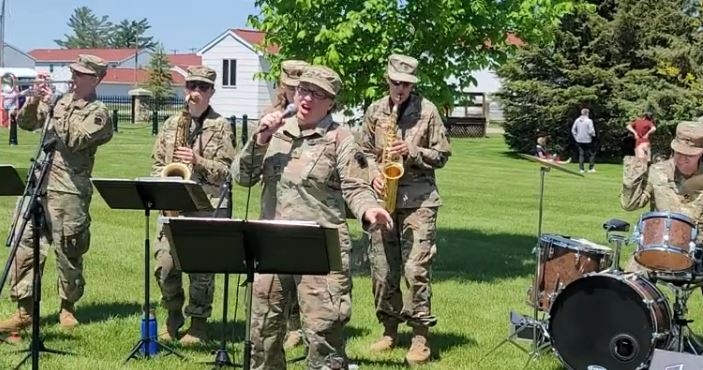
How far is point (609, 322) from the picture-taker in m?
7.21

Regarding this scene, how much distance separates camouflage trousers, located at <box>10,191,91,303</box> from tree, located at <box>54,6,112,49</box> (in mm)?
159024

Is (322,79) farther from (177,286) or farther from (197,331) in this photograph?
(197,331)

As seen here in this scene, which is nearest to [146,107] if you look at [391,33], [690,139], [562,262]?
[391,33]

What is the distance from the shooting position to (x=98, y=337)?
820 centimetres

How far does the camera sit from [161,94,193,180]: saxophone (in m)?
7.45

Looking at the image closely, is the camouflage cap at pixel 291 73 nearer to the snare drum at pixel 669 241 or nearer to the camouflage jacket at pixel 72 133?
the camouflage jacket at pixel 72 133

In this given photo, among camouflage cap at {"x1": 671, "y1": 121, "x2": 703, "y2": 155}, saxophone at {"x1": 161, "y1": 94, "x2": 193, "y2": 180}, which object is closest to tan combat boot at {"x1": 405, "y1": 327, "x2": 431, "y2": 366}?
saxophone at {"x1": 161, "y1": 94, "x2": 193, "y2": 180}

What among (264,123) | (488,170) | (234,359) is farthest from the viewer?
(488,170)

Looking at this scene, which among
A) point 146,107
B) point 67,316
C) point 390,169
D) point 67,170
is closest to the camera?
point 390,169

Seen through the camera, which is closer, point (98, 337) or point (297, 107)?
point (297, 107)

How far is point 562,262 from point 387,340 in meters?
1.58

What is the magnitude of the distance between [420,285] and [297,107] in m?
2.40

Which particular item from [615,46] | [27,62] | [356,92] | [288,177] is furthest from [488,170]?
[27,62]

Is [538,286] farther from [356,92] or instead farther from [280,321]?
[356,92]
